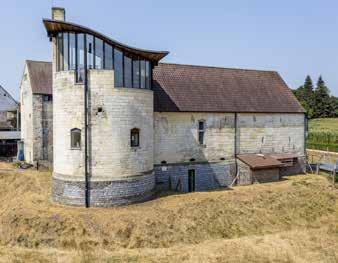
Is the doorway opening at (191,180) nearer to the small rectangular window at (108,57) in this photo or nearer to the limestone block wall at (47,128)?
the small rectangular window at (108,57)

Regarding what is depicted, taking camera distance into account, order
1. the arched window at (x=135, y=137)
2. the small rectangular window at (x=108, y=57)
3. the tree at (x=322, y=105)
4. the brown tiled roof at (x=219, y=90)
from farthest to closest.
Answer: the tree at (x=322, y=105) < the brown tiled roof at (x=219, y=90) < the arched window at (x=135, y=137) < the small rectangular window at (x=108, y=57)

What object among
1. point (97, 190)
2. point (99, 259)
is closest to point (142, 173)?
point (97, 190)

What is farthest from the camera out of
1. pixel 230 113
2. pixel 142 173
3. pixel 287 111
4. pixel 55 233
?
pixel 287 111

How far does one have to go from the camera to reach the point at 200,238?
1661cm

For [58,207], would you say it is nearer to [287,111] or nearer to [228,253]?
[228,253]

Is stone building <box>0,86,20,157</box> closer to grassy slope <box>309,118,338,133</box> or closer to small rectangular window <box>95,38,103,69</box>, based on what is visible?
small rectangular window <box>95,38,103,69</box>

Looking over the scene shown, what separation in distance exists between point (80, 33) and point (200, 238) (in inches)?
481

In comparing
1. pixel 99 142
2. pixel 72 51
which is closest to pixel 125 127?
pixel 99 142

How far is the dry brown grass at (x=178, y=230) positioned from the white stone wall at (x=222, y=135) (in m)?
3.88

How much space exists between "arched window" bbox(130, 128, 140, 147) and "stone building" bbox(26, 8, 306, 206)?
0.06m

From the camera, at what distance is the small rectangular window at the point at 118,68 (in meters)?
18.8

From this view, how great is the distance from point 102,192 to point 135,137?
3.55 m

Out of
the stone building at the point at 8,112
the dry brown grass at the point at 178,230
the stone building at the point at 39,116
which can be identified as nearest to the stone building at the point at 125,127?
the dry brown grass at the point at 178,230

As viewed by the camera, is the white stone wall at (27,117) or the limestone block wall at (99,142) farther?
the white stone wall at (27,117)
